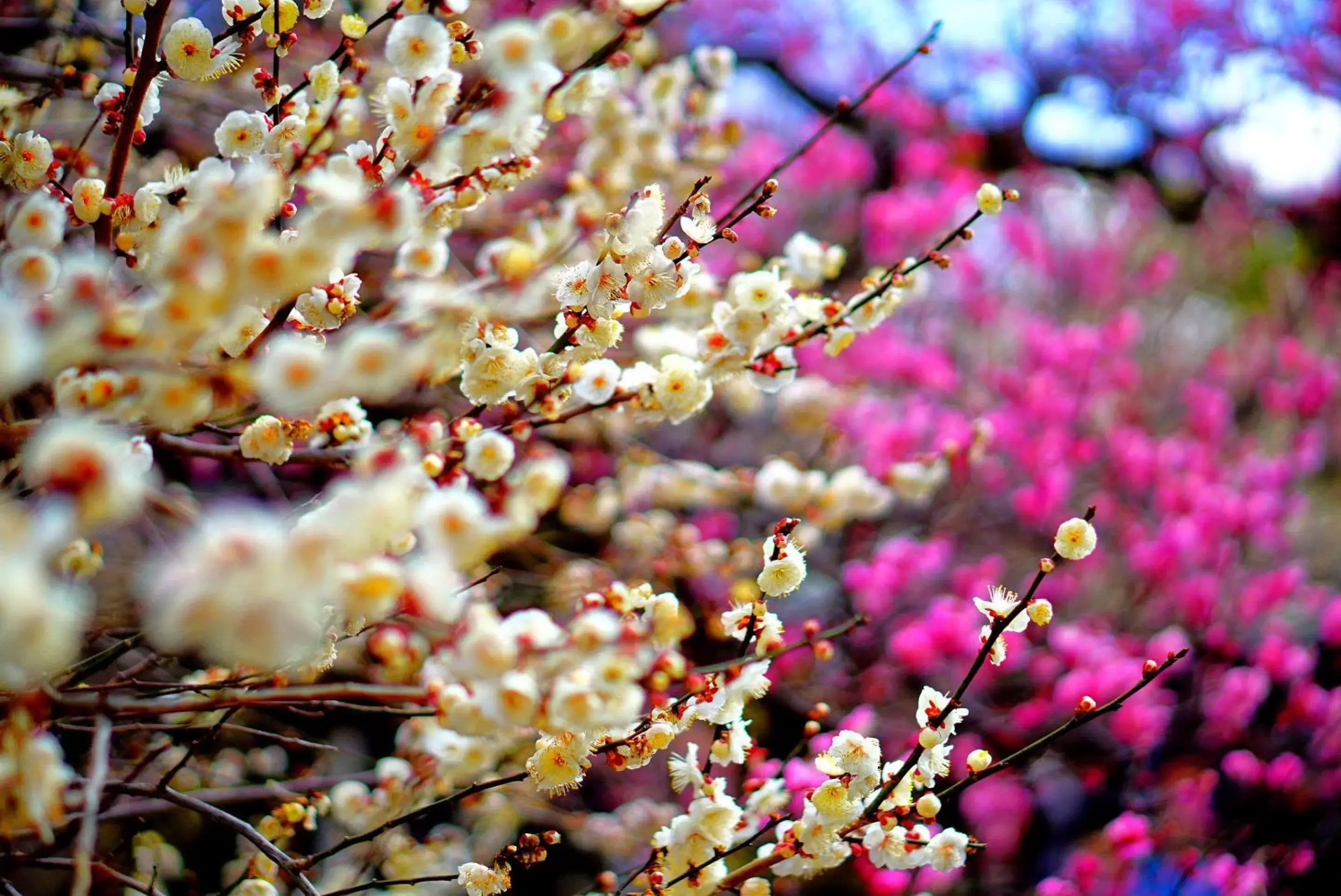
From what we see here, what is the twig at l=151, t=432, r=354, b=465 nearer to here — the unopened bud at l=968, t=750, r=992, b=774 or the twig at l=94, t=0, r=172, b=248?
the twig at l=94, t=0, r=172, b=248

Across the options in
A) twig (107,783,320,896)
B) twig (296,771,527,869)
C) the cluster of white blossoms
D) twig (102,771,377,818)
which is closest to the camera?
twig (107,783,320,896)

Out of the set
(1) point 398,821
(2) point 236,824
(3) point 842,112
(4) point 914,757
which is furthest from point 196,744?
(3) point 842,112

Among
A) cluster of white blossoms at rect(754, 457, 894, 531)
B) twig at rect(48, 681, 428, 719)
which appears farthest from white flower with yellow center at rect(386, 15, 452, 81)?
cluster of white blossoms at rect(754, 457, 894, 531)

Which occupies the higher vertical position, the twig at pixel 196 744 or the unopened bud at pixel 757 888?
the twig at pixel 196 744

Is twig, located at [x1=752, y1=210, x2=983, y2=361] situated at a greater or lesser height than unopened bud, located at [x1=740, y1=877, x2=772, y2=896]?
greater

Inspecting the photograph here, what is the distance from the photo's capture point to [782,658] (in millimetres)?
3834

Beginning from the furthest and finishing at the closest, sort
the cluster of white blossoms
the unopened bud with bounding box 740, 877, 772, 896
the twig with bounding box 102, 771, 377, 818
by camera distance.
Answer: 1. the cluster of white blossoms
2. the twig with bounding box 102, 771, 377, 818
3. the unopened bud with bounding box 740, 877, 772, 896

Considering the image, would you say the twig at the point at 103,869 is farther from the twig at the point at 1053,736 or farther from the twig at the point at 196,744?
the twig at the point at 1053,736

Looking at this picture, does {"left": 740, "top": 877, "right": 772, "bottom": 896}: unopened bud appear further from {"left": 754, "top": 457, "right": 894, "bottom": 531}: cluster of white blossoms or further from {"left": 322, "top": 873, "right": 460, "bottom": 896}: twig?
{"left": 754, "top": 457, "right": 894, "bottom": 531}: cluster of white blossoms

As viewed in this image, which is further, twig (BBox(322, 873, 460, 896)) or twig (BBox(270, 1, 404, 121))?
twig (BBox(270, 1, 404, 121))

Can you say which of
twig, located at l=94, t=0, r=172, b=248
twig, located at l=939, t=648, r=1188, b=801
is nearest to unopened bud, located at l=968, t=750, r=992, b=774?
twig, located at l=939, t=648, r=1188, b=801

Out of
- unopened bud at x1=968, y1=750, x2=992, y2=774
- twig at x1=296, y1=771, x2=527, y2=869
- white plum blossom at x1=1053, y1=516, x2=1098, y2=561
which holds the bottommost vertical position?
twig at x1=296, y1=771, x2=527, y2=869

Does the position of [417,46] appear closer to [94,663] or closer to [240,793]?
[94,663]

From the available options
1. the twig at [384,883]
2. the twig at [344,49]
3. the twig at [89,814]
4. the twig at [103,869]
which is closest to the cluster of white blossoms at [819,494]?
the twig at [384,883]
